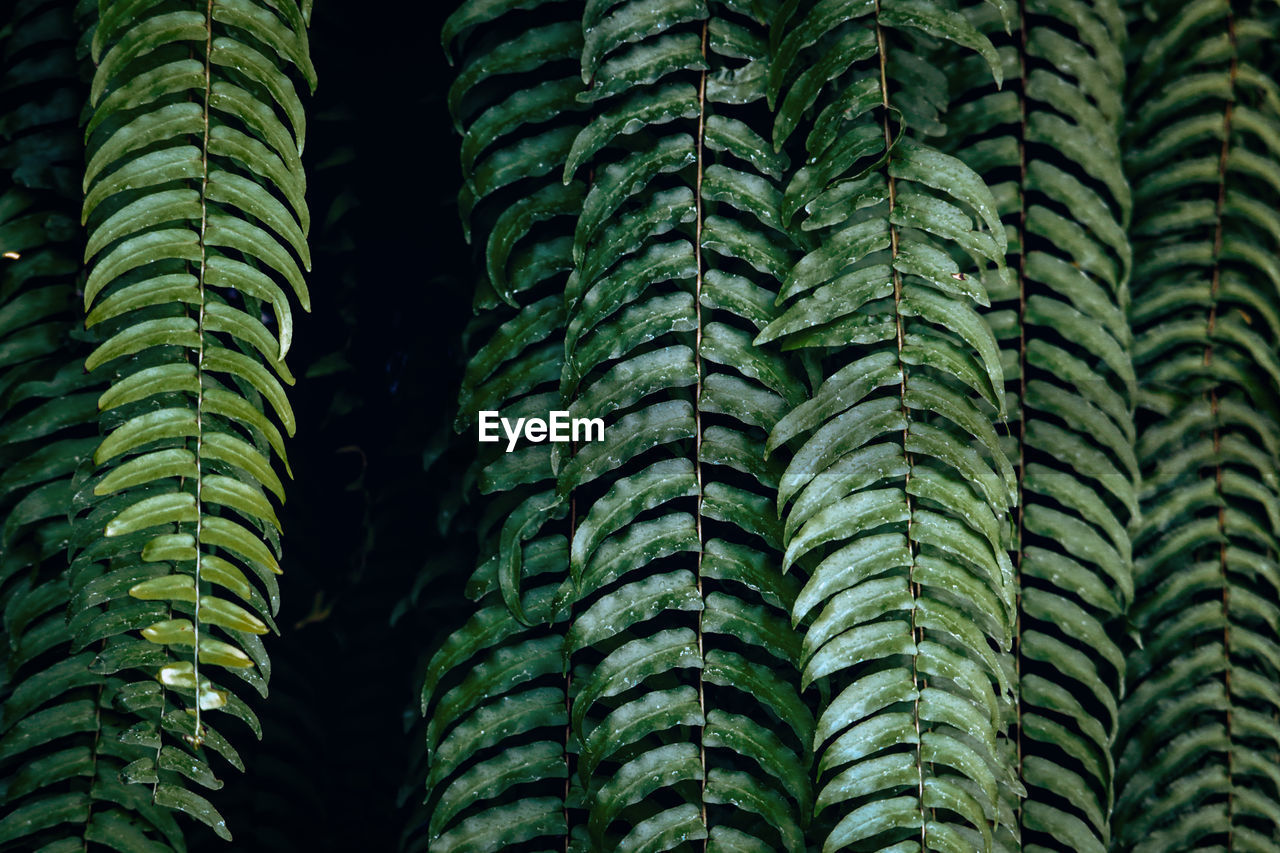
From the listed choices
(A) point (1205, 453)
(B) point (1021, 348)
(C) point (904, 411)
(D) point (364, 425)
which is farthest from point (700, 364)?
(A) point (1205, 453)

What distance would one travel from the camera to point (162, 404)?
98 cm

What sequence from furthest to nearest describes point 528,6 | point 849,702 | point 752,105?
point 752,105, point 528,6, point 849,702

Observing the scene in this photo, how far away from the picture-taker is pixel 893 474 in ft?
3.16

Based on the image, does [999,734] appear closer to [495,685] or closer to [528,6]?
[495,685]

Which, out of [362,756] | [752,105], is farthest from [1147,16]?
[362,756]

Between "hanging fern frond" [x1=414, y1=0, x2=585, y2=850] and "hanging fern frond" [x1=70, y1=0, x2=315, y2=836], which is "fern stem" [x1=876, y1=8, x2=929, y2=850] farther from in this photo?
"hanging fern frond" [x1=70, y1=0, x2=315, y2=836]

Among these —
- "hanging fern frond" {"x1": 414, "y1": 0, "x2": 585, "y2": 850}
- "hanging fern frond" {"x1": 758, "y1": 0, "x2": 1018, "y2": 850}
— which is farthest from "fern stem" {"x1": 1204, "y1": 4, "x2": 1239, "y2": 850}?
"hanging fern frond" {"x1": 414, "y1": 0, "x2": 585, "y2": 850}

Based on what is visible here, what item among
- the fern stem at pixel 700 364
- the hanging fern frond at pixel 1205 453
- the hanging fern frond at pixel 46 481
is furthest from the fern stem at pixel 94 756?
the hanging fern frond at pixel 1205 453

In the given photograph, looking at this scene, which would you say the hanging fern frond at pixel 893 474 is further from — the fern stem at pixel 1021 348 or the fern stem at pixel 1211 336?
the fern stem at pixel 1211 336

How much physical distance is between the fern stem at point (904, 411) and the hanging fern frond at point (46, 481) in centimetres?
75

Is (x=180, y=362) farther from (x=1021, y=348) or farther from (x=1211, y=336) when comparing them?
(x=1211, y=336)

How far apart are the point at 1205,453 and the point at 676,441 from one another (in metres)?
0.66

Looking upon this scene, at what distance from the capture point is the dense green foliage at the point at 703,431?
37.9 inches

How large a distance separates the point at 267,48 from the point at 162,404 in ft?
1.33
